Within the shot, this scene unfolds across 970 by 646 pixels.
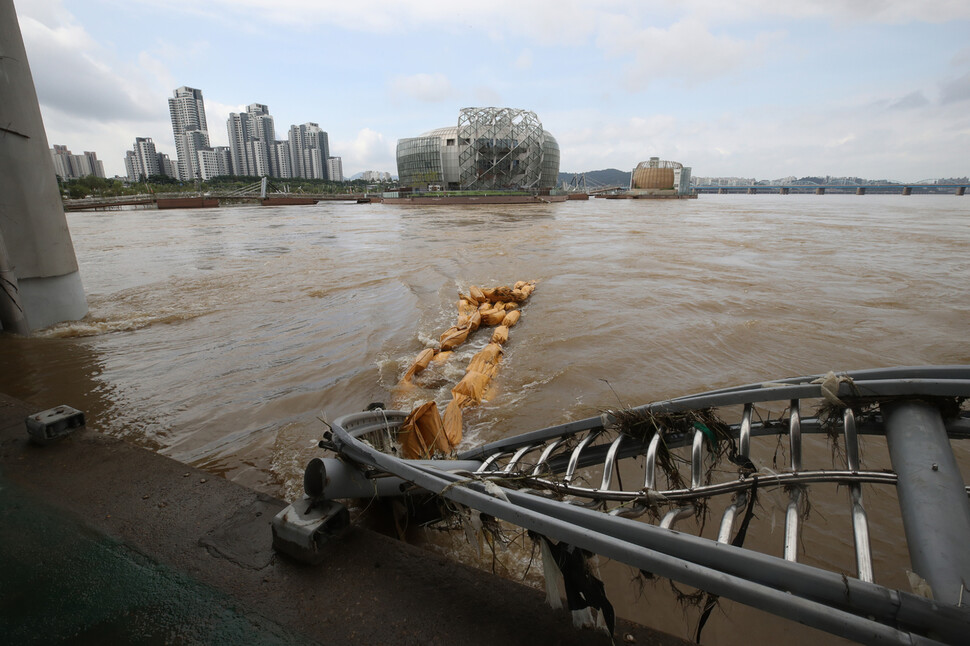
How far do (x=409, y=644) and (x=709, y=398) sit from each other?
1.31 metres

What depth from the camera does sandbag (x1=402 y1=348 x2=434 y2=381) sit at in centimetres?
482

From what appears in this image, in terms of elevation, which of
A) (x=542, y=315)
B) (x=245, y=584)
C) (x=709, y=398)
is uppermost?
(x=709, y=398)

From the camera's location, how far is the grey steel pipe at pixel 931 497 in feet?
3.15

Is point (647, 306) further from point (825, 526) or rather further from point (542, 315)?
point (825, 526)

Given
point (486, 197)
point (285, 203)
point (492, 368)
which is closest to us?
point (492, 368)

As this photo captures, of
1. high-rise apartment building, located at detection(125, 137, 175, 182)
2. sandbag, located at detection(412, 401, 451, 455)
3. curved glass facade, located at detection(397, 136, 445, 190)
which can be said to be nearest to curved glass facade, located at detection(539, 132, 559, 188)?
curved glass facade, located at detection(397, 136, 445, 190)

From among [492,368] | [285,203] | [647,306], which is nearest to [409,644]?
[492,368]

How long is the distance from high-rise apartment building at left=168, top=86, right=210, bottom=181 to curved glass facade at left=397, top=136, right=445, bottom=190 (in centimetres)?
7806

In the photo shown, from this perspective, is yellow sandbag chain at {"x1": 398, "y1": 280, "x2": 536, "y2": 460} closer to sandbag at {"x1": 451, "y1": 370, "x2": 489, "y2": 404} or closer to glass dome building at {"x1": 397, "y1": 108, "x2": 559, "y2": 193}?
sandbag at {"x1": 451, "y1": 370, "x2": 489, "y2": 404}

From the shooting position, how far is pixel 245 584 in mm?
1561

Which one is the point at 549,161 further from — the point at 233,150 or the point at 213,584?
the point at 233,150

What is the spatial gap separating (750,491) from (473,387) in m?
3.01

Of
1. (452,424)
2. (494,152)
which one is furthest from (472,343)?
(494,152)

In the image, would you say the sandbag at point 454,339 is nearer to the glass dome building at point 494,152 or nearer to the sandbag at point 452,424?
the sandbag at point 452,424
